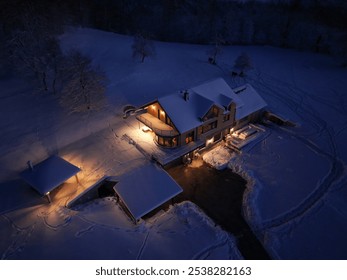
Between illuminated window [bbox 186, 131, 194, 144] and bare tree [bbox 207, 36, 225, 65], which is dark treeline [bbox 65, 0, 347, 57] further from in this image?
illuminated window [bbox 186, 131, 194, 144]

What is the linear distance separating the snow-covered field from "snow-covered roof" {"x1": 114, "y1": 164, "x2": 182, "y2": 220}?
4.02ft

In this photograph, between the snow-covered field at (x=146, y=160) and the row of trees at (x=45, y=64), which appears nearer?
the snow-covered field at (x=146, y=160)

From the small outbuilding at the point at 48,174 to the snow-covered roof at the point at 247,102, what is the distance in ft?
60.3

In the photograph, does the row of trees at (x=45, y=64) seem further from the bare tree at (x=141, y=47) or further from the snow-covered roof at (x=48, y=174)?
the snow-covered roof at (x=48, y=174)

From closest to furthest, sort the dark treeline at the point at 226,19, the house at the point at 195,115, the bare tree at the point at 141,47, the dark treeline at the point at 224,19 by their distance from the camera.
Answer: the house at the point at 195,115 < the bare tree at the point at 141,47 < the dark treeline at the point at 226,19 < the dark treeline at the point at 224,19

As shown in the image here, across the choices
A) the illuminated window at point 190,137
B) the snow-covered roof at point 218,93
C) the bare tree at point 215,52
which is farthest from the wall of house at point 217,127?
the bare tree at point 215,52

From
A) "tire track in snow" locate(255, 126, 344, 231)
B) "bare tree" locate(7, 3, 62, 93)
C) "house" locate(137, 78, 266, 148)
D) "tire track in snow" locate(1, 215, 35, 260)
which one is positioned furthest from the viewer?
"bare tree" locate(7, 3, 62, 93)

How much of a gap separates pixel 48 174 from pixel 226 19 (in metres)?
48.6

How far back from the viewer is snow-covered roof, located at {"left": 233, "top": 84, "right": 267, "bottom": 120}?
3039 centimetres

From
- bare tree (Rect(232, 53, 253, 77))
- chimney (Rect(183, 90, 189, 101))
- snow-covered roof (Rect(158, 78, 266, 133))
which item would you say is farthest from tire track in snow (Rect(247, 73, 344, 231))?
chimney (Rect(183, 90, 189, 101))

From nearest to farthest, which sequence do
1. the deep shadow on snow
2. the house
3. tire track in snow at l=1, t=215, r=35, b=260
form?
tire track in snow at l=1, t=215, r=35, b=260, the deep shadow on snow, the house

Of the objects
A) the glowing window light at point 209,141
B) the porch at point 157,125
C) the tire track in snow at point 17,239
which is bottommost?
the tire track in snow at point 17,239

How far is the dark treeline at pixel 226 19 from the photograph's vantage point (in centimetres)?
5438

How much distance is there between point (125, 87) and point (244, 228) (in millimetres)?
24744
